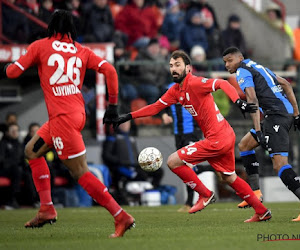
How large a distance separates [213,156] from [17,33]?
843 cm

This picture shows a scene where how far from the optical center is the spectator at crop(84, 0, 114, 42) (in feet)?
60.2

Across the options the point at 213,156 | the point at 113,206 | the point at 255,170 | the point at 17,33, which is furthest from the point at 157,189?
the point at 113,206

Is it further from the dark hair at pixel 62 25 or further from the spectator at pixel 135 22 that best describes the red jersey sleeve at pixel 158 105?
the spectator at pixel 135 22

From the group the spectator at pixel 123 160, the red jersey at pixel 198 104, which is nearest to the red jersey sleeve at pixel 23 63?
the red jersey at pixel 198 104

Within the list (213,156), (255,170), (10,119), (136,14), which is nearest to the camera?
(213,156)

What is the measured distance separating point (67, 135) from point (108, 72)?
825 millimetres

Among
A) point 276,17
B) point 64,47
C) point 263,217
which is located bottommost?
point 263,217

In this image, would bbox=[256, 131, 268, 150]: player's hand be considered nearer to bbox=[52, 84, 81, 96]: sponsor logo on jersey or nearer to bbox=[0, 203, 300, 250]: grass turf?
bbox=[0, 203, 300, 250]: grass turf

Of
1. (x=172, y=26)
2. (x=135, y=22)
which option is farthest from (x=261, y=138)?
(x=172, y=26)

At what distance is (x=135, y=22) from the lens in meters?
19.4

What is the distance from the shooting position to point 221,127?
34.0 feet

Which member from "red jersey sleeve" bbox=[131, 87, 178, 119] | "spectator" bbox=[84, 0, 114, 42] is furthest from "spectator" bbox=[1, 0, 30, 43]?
"red jersey sleeve" bbox=[131, 87, 178, 119]

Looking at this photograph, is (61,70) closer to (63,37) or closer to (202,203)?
(63,37)

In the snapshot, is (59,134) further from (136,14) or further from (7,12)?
(136,14)
